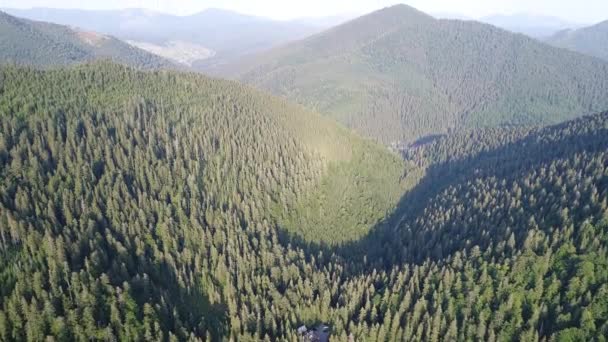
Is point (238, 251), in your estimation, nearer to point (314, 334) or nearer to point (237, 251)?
point (237, 251)

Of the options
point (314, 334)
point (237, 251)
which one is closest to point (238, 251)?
point (237, 251)

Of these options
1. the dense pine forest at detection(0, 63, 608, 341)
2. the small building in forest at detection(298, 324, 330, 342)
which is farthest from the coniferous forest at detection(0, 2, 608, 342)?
the small building in forest at detection(298, 324, 330, 342)

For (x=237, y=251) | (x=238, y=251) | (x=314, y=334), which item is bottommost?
(x=314, y=334)

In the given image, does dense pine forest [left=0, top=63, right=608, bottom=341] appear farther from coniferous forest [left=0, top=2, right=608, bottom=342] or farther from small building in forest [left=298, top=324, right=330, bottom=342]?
small building in forest [left=298, top=324, right=330, bottom=342]

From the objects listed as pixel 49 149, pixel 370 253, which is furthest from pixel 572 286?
pixel 49 149

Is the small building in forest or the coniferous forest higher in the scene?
the coniferous forest

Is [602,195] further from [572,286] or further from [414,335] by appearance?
[414,335]
